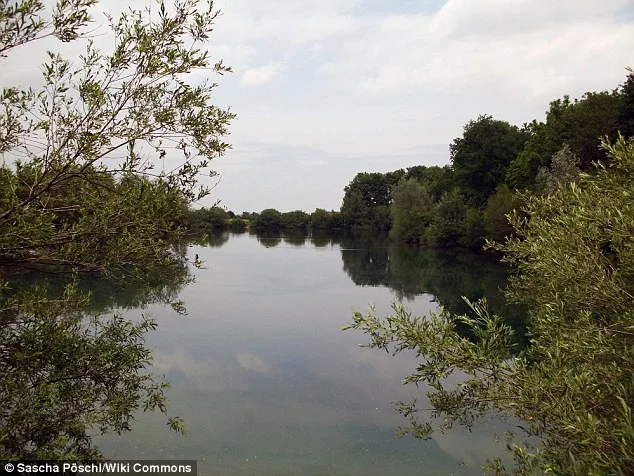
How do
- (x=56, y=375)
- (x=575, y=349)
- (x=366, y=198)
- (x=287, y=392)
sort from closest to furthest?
1. (x=575, y=349)
2. (x=56, y=375)
3. (x=287, y=392)
4. (x=366, y=198)

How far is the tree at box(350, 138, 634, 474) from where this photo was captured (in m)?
4.18

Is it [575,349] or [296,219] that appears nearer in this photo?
[575,349]

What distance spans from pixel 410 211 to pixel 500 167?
16.9 metres

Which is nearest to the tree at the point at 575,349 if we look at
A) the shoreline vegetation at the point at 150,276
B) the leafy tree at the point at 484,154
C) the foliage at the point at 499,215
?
the shoreline vegetation at the point at 150,276

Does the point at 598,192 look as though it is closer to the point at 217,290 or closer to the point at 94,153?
the point at 94,153

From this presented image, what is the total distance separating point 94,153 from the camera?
18.6 feet

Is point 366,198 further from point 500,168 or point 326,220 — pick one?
point 500,168

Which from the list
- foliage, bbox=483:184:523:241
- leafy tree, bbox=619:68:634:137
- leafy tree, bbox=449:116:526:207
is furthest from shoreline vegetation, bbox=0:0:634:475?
leafy tree, bbox=449:116:526:207

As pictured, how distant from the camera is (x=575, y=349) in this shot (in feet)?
16.5

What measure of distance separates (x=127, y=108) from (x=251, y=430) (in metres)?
9.98

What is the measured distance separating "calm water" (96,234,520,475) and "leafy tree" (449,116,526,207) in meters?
37.7

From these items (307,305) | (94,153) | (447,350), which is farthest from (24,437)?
(307,305)

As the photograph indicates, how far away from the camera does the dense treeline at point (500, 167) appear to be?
1559 inches

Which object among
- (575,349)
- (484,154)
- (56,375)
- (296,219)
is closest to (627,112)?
(484,154)
